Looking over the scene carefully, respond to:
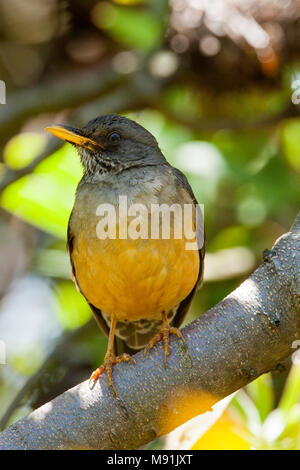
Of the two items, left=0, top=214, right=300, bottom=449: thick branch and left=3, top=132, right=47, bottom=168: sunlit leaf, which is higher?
left=0, top=214, right=300, bottom=449: thick branch

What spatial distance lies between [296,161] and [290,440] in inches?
130

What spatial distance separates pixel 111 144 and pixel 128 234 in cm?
120

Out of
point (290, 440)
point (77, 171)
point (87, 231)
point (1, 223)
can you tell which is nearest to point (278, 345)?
point (290, 440)

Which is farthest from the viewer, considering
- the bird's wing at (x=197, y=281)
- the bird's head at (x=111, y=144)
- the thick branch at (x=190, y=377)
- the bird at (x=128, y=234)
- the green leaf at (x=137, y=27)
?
the green leaf at (x=137, y=27)

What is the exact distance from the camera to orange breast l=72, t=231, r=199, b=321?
4.83 metres

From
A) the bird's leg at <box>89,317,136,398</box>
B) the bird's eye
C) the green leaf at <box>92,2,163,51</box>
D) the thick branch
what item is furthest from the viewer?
the green leaf at <box>92,2,163,51</box>

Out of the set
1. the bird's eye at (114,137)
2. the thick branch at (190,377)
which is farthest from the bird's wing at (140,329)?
the thick branch at (190,377)

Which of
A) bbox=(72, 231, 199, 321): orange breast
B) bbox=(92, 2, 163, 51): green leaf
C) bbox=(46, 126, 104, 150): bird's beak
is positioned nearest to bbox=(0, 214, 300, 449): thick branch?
bbox=(72, 231, 199, 321): orange breast

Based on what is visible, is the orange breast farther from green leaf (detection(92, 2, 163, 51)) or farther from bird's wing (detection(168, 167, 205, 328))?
green leaf (detection(92, 2, 163, 51))

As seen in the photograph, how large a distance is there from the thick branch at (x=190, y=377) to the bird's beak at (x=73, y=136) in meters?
2.33

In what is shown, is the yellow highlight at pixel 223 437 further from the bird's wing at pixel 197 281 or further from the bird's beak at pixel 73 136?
the bird's beak at pixel 73 136

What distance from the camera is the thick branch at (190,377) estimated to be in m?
3.50

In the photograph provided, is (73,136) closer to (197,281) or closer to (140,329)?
(197,281)
